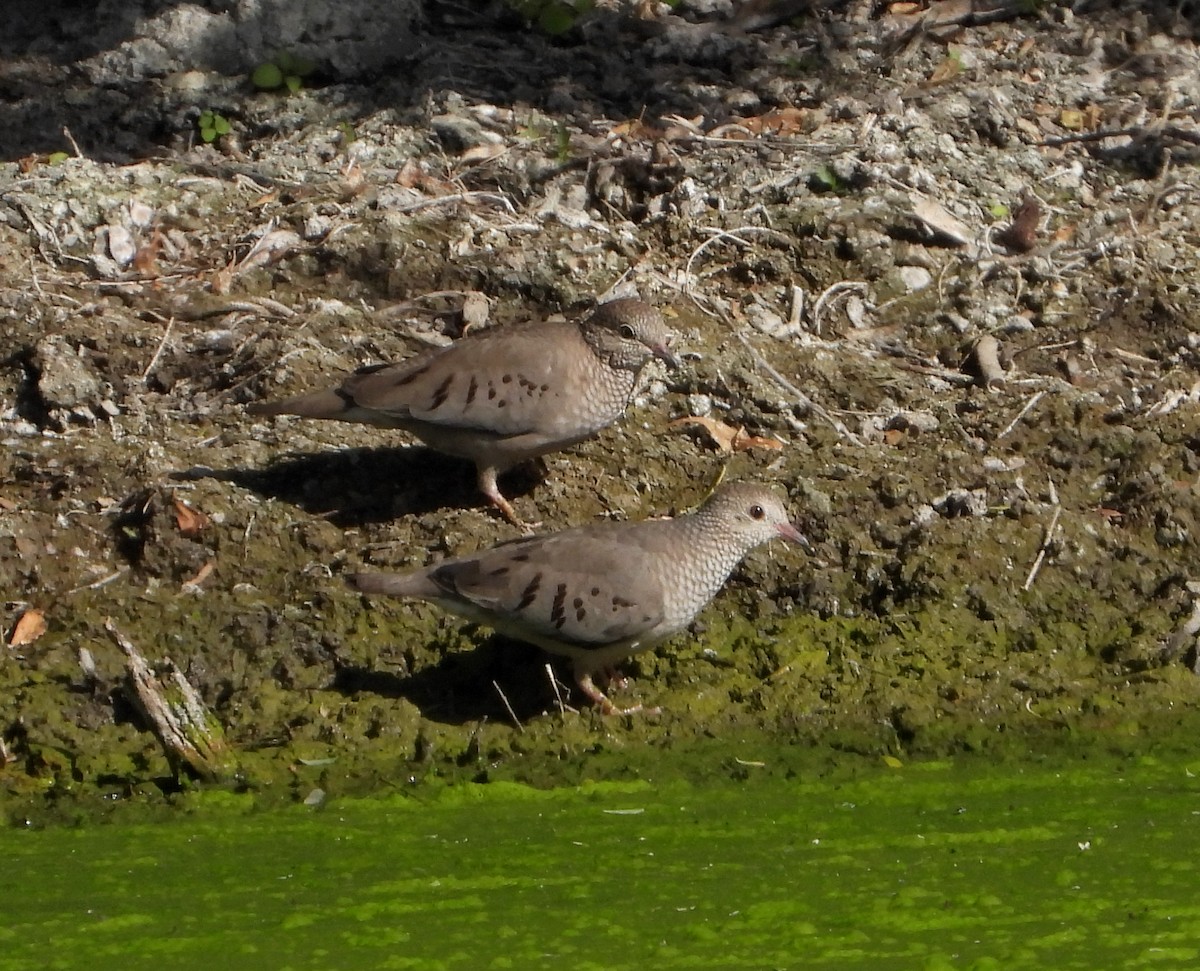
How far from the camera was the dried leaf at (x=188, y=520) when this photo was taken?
6.60m

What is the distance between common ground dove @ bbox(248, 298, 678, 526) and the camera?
6.77 m

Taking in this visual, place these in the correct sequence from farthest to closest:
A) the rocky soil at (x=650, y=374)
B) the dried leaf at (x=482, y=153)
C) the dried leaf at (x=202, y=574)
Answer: the dried leaf at (x=482, y=153), the dried leaf at (x=202, y=574), the rocky soil at (x=650, y=374)

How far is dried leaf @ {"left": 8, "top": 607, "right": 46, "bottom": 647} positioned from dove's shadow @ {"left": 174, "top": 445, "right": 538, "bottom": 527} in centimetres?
79

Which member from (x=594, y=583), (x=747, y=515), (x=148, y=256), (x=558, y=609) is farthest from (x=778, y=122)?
(x=558, y=609)

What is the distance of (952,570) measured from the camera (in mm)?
6570

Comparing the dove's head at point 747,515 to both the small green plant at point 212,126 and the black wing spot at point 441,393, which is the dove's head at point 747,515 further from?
the small green plant at point 212,126

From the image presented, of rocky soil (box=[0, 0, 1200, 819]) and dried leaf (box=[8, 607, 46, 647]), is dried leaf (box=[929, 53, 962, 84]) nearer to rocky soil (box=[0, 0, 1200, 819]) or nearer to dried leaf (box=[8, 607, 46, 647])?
rocky soil (box=[0, 0, 1200, 819])

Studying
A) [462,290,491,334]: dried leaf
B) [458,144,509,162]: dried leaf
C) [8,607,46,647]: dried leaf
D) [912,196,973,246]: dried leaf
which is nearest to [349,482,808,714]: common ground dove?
[8,607,46,647]: dried leaf

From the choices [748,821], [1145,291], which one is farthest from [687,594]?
[1145,291]

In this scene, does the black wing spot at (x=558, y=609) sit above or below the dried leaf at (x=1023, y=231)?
below

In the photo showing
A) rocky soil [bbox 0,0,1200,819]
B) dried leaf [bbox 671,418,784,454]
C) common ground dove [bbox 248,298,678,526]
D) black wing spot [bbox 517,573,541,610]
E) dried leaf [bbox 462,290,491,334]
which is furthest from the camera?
dried leaf [bbox 462,290,491,334]

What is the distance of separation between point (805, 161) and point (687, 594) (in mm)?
3197

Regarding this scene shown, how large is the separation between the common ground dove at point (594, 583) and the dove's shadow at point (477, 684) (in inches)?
7.8

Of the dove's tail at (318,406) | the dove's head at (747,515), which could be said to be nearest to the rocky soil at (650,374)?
the dove's tail at (318,406)
